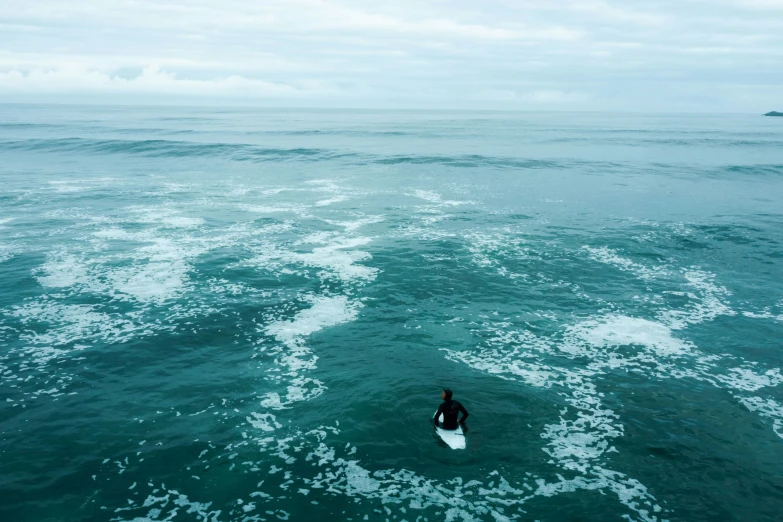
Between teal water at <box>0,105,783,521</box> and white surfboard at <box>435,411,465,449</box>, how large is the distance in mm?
469

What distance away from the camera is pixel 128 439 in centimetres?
2117

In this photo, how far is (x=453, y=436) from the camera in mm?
21297

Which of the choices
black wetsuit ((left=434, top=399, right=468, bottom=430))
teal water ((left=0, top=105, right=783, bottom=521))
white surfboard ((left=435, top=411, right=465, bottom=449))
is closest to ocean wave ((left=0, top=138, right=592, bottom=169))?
teal water ((left=0, top=105, right=783, bottom=521))

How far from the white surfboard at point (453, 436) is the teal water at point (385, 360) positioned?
1.54 ft

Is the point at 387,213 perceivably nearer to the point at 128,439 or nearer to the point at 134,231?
the point at 134,231

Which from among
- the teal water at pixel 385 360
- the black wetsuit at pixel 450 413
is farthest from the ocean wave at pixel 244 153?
the black wetsuit at pixel 450 413

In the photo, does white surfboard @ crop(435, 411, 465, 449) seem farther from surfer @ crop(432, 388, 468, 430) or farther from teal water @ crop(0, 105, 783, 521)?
teal water @ crop(0, 105, 783, 521)

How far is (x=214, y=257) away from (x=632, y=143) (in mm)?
133055

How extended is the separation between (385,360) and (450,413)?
715 cm

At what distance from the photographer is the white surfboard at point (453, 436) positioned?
21.0 m

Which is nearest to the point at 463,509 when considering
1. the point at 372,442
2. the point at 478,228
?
the point at 372,442

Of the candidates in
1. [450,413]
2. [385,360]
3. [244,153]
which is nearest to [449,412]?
[450,413]

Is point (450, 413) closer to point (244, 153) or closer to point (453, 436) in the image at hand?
point (453, 436)

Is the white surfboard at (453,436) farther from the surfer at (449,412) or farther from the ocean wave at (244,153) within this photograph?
the ocean wave at (244,153)
